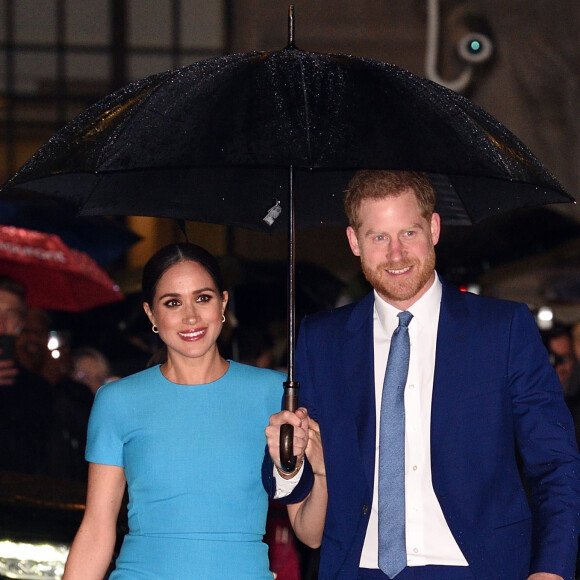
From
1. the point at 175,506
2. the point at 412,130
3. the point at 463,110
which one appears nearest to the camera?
the point at 412,130

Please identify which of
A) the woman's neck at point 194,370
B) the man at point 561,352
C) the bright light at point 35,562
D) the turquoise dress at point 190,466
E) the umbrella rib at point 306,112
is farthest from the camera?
the man at point 561,352

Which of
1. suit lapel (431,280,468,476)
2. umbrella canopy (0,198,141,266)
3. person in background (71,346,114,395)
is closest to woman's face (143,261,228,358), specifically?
suit lapel (431,280,468,476)

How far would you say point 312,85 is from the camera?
367 cm

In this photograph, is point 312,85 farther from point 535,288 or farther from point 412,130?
point 535,288

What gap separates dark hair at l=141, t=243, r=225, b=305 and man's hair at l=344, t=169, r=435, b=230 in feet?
2.01

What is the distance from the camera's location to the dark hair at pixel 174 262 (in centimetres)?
443

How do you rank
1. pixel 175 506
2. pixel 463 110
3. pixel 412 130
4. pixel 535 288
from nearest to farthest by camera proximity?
pixel 412 130 < pixel 463 110 < pixel 175 506 < pixel 535 288

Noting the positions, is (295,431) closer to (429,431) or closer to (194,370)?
(429,431)

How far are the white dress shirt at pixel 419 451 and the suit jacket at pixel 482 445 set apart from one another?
3cm

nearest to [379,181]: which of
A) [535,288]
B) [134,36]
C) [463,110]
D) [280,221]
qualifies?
[463,110]

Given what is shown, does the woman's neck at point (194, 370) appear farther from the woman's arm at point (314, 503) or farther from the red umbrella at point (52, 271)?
the red umbrella at point (52, 271)

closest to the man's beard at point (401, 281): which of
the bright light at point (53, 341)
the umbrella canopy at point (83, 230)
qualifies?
the bright light at point (53, 341)

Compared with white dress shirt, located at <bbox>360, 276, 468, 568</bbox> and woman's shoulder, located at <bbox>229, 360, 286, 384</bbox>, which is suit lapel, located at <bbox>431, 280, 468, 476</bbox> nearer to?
white dress shirt, located at <bbox>360, 276, 468, 568</bbox>

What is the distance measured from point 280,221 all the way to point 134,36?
1402 cm
